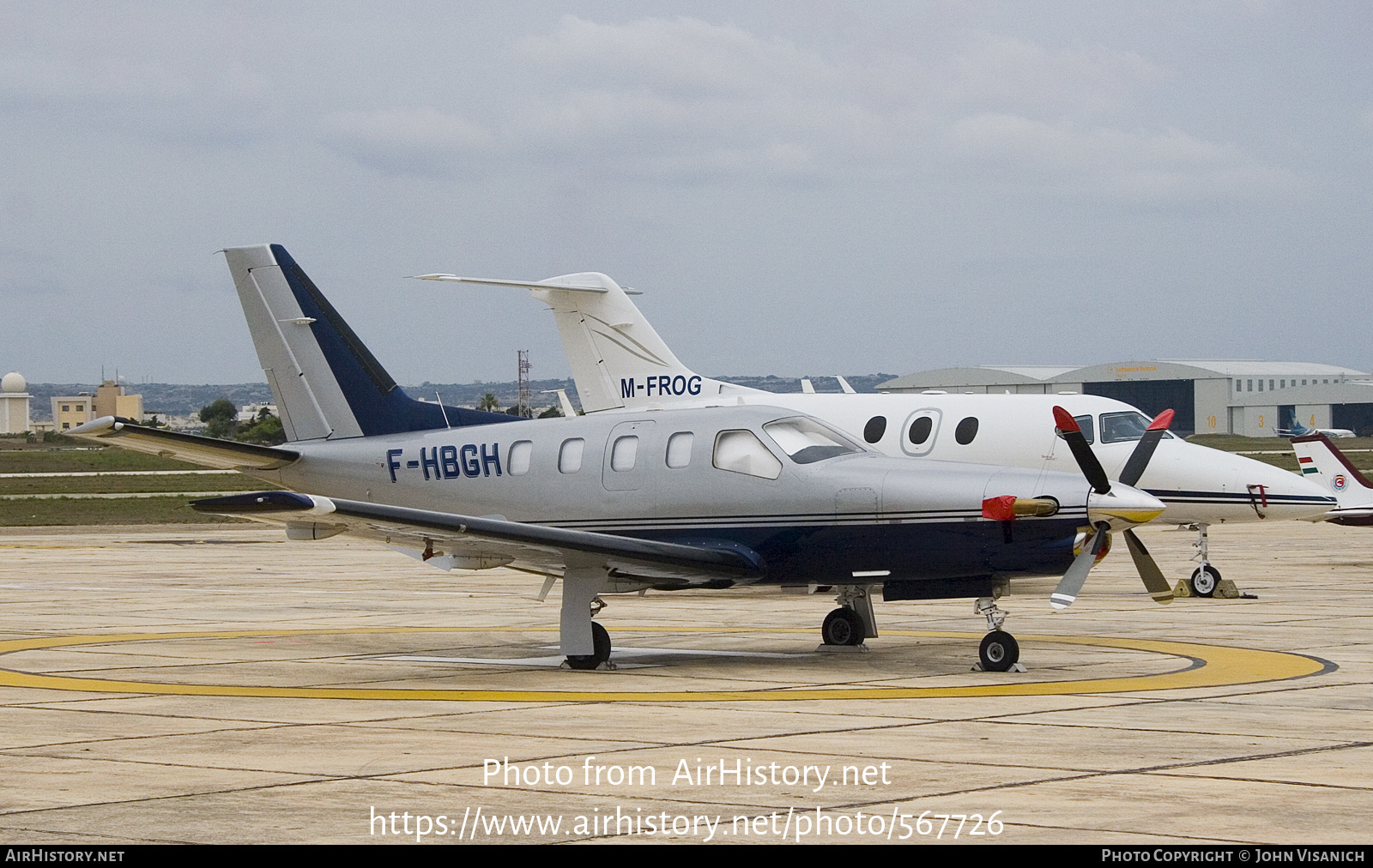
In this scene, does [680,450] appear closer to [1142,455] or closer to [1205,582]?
[1142,455]

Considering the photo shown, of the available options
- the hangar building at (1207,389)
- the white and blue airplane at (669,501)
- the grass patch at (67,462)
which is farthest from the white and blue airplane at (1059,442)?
the hangar building at (1207,389)

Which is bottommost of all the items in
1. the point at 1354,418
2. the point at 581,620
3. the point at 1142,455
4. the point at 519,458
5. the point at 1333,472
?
the point at 581,620

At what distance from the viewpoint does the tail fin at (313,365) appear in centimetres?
1941

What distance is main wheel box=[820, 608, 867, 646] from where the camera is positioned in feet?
58.4

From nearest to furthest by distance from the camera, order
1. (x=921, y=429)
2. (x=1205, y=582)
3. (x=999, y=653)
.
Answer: (x=999, y=653) < (x=1205, y=582) < (x=921, y=429)

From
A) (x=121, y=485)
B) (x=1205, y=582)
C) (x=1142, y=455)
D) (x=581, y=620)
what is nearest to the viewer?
(x=581, y=620)

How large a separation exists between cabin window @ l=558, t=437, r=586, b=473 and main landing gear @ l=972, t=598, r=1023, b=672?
452 centimetres

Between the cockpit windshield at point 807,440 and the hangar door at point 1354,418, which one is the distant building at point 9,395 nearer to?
the hangar door at point 1354,418

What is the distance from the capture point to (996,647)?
603 inches

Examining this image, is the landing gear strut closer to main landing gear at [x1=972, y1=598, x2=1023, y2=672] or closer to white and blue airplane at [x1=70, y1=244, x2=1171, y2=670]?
white and blue airplane at [x1=70, y1=244, x2=1171, y2=670]

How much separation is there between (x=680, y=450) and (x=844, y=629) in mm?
2761

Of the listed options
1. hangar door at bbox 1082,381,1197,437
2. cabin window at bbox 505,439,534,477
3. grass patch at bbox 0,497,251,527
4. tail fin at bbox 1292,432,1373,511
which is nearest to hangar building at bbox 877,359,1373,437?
hangar door at bbox 1082,381,1197,437

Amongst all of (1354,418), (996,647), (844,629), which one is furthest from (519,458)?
(1354,418)
